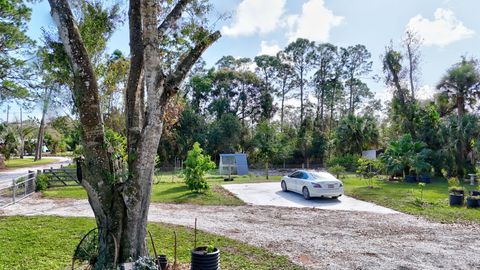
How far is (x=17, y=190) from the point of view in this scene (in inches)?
614

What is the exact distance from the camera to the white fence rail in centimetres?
1416

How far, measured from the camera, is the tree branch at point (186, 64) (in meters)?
5.55

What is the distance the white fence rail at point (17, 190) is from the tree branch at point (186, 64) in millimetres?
11574

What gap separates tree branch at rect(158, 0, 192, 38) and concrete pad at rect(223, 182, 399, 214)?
33.0 feet

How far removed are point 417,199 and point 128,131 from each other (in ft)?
42.3

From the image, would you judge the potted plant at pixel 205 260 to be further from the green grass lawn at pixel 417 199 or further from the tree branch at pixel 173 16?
the green grass lawn at pixel 417 199

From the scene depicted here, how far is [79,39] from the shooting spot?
5.19m

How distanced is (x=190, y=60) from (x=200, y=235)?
5078mm

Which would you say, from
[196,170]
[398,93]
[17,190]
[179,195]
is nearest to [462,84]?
[398,93]

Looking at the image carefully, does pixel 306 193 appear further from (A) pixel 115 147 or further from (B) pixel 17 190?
(B) pixel 17 190

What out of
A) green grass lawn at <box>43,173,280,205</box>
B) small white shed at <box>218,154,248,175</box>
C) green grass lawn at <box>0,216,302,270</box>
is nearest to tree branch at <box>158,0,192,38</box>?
green grass lawn at <box>0,216,302,270</box>

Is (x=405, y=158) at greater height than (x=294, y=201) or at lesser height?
greater

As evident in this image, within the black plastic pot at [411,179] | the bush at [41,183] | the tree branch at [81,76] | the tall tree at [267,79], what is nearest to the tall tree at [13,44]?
the bush at [41,183]

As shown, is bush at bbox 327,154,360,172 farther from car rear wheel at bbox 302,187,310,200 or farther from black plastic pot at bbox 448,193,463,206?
black plastic pot at bbox 448,193,463,206
